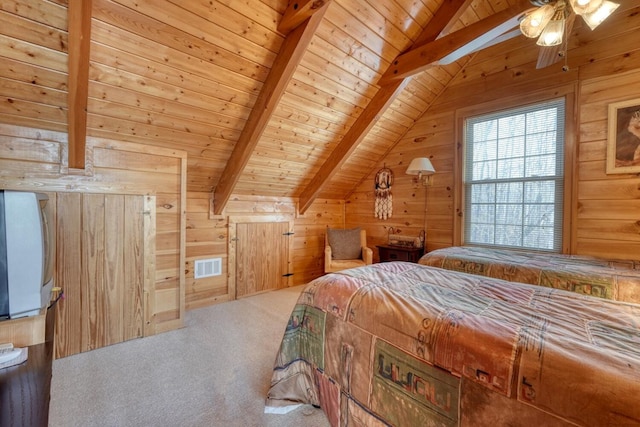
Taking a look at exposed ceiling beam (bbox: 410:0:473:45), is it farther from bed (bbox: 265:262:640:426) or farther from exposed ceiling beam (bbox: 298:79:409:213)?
bed (bbox: 265:262:640:426)

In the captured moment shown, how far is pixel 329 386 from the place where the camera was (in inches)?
57.6

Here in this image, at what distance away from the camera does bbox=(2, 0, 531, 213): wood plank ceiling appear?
1841 millimetres

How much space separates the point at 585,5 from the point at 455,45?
40.7 inches

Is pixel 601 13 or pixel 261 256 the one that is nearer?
pixel 601 13

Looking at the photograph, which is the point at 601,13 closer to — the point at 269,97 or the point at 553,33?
the point at 553,33

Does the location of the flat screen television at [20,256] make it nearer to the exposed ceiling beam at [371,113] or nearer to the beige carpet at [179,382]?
the beige carpet at [179,382]

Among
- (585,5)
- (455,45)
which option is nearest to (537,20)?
(585,5)

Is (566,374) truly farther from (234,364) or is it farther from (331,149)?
(331,149)

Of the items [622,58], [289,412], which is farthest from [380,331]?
[622,58]

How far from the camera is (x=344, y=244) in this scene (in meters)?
4.23

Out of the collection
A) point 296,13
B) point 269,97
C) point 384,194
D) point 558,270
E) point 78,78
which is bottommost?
point 558,270

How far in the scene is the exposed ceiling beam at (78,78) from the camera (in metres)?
1.53

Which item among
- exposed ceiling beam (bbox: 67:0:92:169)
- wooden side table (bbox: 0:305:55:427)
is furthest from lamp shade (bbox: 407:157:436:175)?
wooden side table (bbox: 0:305:55:427)

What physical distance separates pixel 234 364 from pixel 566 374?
2.04 m
